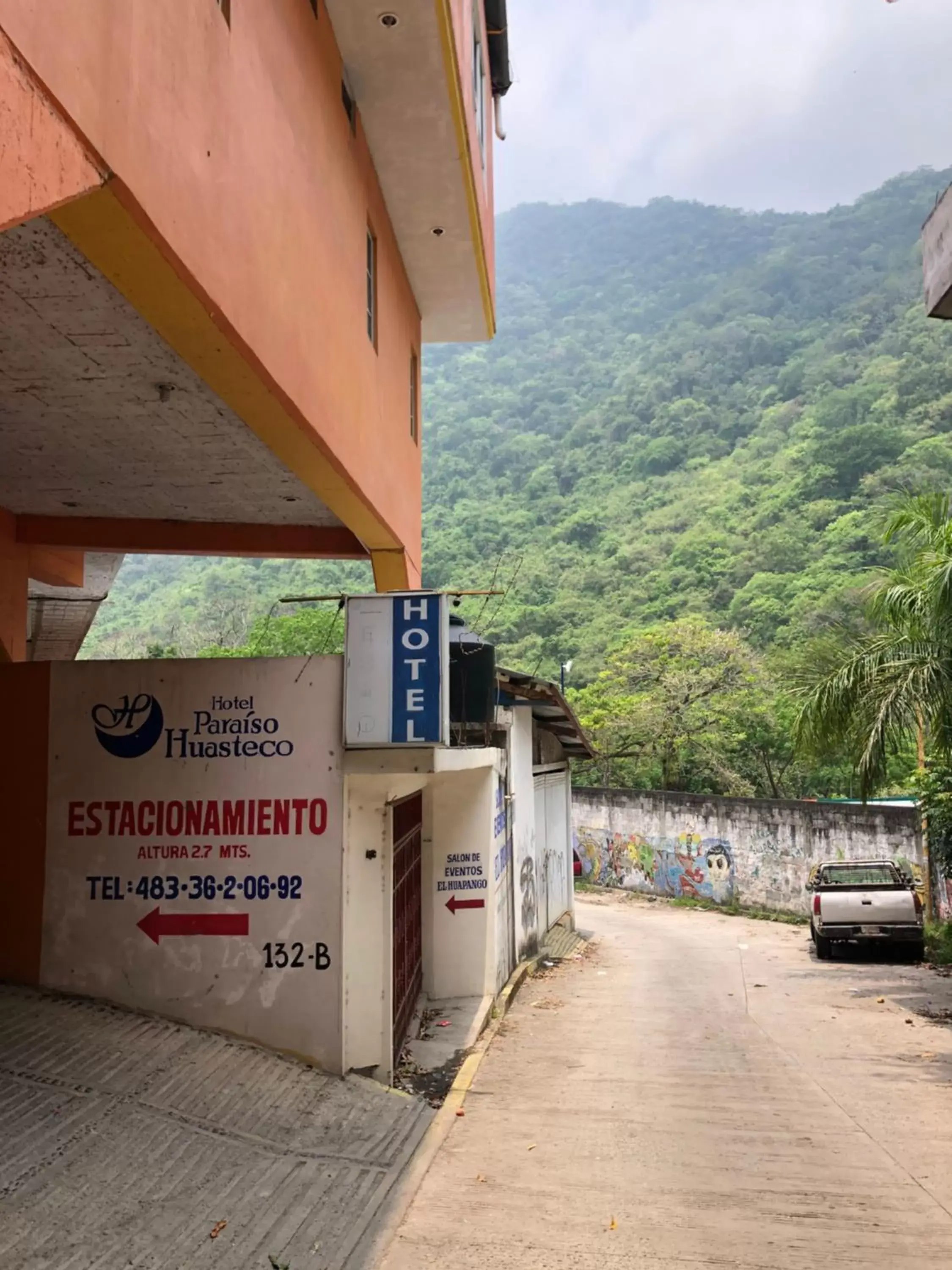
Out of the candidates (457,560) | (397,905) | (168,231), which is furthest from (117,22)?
(457,560)

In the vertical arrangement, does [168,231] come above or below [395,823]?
above

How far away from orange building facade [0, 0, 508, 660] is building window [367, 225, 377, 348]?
0.14 feet

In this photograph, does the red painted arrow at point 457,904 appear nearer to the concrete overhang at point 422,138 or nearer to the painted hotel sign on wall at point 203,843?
the painted hotel sign on wall at point 203,843

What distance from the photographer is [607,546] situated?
59031mm

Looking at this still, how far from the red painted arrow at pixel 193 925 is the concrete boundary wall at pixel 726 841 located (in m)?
17.1

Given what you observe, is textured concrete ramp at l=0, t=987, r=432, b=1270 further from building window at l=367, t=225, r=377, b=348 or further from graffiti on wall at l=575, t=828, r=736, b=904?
graffiti on wall at l=575, t=828, r=736, b=904

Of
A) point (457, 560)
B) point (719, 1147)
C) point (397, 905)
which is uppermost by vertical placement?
point (457, 560)

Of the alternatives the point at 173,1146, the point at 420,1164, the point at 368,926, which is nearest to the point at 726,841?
the point at 368,926

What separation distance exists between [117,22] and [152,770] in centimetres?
528

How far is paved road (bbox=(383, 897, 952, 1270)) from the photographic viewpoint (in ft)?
15.4

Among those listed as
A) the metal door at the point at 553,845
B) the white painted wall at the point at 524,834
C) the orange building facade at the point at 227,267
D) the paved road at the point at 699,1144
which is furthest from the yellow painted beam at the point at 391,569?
the metal door at the point at 553,845

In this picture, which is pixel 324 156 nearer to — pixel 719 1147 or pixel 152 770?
pixel 152 770

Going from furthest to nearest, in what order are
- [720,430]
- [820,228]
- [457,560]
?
[820,228]
[720,430]
[457,560]

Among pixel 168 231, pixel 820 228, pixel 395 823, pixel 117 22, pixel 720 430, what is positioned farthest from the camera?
pixel 820 228
